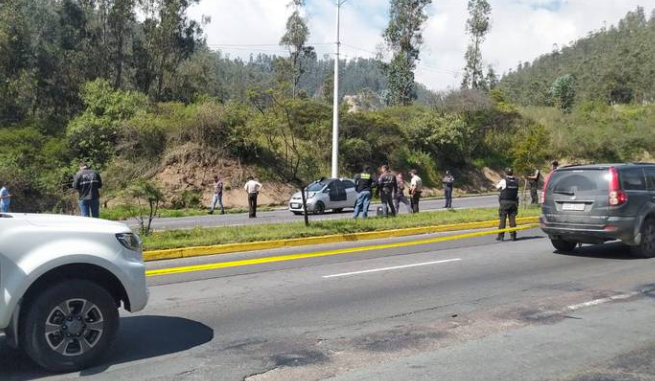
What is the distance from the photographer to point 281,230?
1445cm

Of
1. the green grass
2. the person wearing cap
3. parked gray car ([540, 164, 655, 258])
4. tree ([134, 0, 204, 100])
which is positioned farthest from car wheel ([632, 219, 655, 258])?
tree ([134, 0, 204, 100])

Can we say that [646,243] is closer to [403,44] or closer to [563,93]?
[403,44]

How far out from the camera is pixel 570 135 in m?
56.2

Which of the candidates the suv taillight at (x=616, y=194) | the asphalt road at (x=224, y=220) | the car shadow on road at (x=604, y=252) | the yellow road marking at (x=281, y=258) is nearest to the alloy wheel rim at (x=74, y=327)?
the yellow road marking at (x=281, y=258)

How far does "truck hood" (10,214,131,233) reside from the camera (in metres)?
5.08

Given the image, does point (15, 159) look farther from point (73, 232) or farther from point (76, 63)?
point (73, 232)

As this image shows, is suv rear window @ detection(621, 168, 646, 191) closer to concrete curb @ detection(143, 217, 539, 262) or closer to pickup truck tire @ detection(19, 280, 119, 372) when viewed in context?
concrete curb @ detection(143, 217, 539, 262)

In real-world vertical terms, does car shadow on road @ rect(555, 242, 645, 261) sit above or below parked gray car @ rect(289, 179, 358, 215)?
below

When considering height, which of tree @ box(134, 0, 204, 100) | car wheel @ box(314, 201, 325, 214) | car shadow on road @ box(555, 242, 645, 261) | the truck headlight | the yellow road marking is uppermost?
tree @ box(134, 0, 204, 100)

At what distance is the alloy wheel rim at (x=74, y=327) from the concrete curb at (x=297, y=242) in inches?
249

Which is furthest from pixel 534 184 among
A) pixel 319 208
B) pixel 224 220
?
pixel 224 220

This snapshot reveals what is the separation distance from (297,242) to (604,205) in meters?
6.52

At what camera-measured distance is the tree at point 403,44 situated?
52469 mm

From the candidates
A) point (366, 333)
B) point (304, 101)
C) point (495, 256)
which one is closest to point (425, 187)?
point (304, 101)
